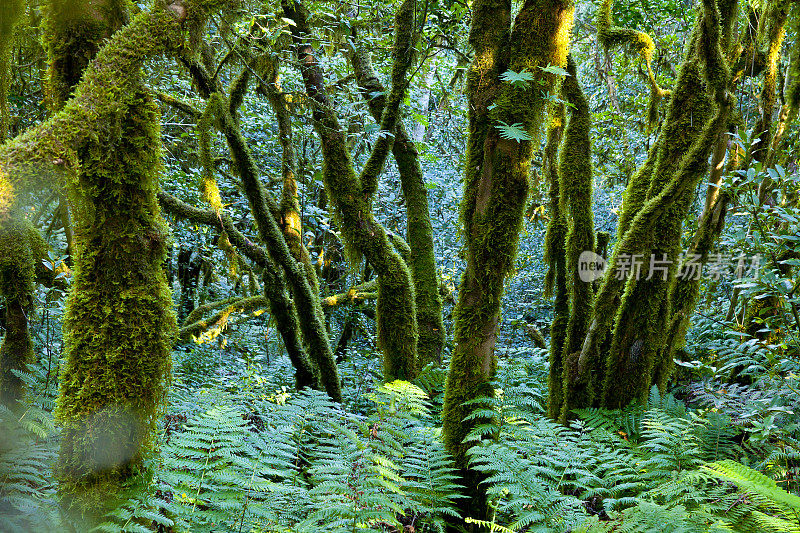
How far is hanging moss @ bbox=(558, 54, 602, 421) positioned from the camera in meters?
5.11

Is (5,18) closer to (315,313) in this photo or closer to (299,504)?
(299,504)

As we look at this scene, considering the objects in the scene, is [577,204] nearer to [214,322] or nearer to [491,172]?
[491,172]

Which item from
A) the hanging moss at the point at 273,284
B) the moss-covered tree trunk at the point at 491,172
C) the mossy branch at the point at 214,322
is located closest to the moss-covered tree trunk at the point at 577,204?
the moss-covered tree trunk at the point at 491,172

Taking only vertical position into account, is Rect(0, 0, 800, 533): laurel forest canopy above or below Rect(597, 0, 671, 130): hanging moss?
below

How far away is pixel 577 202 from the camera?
5203 millimetres

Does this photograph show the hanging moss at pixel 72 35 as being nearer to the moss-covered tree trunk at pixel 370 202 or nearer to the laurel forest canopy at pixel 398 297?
the laurel forest canopy at pixel 398 297

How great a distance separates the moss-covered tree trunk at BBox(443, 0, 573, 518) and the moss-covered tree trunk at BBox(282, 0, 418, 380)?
1.80 meters

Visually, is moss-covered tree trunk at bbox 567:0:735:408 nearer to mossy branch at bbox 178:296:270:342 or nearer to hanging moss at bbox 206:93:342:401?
hanging moss at bbox 206:93:342:401

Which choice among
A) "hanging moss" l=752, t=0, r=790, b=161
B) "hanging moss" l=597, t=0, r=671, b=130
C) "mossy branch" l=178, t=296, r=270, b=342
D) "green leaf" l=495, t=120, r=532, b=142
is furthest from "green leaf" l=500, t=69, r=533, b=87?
"mossy branch" l=178, t=296, r=270, b=342

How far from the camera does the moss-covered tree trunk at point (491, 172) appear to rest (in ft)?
9.83

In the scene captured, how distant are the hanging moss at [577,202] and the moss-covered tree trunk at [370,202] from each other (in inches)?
67.6

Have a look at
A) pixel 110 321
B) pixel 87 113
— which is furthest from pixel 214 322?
pixel 87 113

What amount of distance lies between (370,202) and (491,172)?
2.32 meters

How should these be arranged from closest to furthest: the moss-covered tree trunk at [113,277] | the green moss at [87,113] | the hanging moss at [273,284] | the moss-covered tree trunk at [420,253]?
the green moss at [87,113]
the moss-covered tree trunk at [113,277]
the hanging moss at [273,284]
the moss-covered tree trunk at [420,253]
